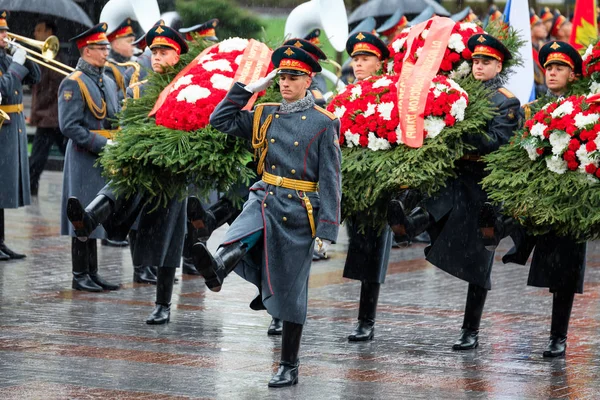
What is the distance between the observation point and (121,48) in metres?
12.4

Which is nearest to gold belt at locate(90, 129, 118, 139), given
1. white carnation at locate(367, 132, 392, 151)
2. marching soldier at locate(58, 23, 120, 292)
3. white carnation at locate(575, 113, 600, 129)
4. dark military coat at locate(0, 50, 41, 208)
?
marching soldier at locate(58, 23, 120, 292)

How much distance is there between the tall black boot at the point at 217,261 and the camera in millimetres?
6766

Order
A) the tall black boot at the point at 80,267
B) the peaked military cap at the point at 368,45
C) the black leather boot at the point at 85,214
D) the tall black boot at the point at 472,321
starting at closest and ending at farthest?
the tall black boot at the point at 472,321 → the black leather boot at the point at 85,214 → the peaked military cap at the point at 368,45 → the tall black boot at the point at 80,267

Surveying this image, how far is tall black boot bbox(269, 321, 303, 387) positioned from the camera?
→ 686 cm

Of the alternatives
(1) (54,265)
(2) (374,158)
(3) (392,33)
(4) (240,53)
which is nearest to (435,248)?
(2) (374,158)

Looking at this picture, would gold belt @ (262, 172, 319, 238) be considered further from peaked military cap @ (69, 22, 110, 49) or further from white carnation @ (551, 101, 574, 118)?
peaked military cap @ (69, 22, 110, 49)

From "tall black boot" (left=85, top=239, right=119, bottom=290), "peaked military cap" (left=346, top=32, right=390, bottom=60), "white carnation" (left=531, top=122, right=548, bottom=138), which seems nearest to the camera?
"white carnation" (left=531, top=122, right=548, bottom=138)

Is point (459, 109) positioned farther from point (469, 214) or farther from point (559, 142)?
point (559, 142)

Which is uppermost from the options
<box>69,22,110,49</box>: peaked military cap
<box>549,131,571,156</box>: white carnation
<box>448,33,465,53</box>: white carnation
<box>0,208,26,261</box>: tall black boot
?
<box>448,33,465,53</box>: white carnation

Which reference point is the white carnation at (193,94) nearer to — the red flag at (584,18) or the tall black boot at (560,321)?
the tall black boot at (560,321)

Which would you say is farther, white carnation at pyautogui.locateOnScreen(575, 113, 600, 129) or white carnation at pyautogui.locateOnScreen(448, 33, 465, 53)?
white carnation at pyautogui.locateOnScreen(448, 33, 465, 53)

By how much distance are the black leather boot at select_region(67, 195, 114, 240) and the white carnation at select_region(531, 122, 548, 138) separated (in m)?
3.17

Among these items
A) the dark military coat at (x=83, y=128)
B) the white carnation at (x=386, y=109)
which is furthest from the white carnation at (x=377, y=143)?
the dark military coat at (x=83, y=128)

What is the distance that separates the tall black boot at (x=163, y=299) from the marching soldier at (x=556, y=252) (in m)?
2.47
